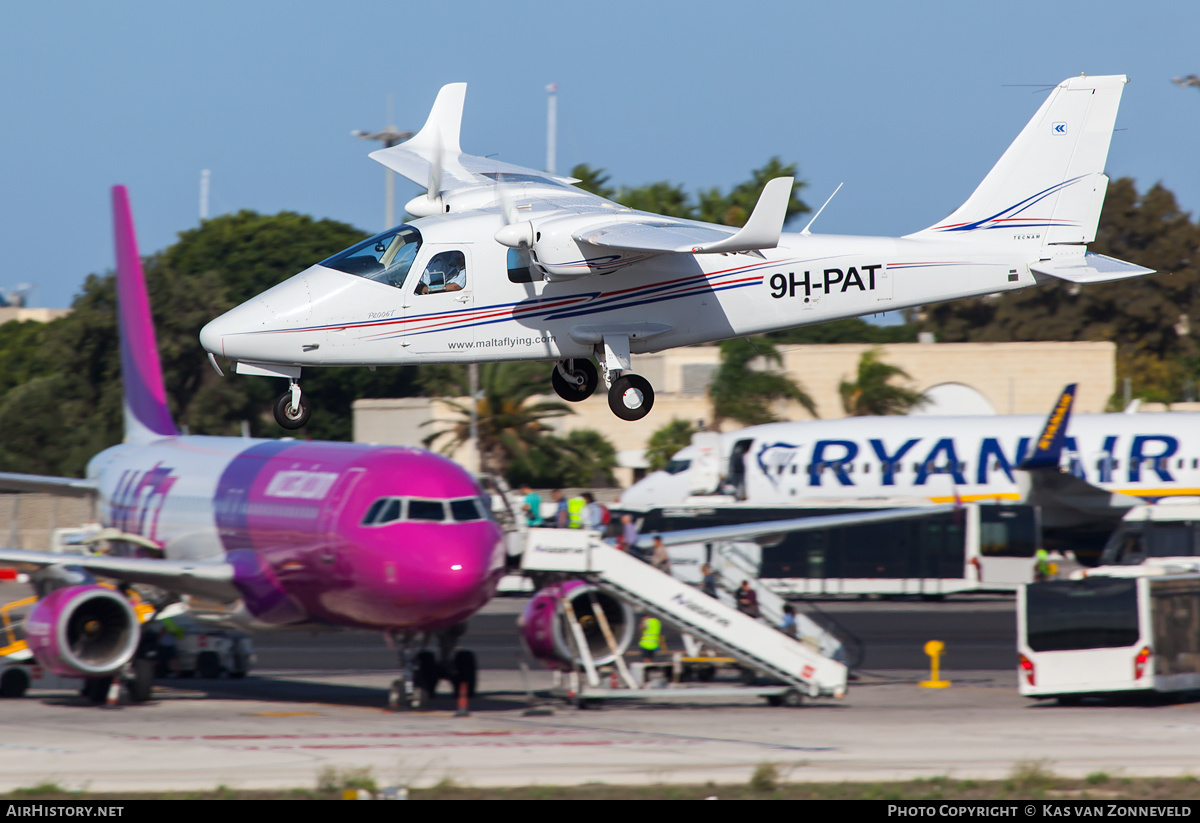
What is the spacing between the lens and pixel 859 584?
157 ft

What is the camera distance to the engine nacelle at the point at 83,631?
1152 inches

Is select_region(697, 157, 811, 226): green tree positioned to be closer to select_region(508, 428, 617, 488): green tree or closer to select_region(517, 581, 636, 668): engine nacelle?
select_region(508, 428, 617, 488): green tree

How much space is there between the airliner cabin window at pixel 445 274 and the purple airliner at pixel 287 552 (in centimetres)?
878

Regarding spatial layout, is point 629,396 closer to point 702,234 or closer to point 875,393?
point 702,234

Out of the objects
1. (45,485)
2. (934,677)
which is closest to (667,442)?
(934,677)

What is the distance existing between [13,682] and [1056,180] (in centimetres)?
2498

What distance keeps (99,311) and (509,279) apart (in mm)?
51072

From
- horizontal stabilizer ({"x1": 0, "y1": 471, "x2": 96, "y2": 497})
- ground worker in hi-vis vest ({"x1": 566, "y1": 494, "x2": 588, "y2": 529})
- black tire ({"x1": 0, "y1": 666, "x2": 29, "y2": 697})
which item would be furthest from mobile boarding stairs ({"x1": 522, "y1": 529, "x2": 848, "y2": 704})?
horizontal stabilizer ({"x1": 0, "y1": 471, "x2": 96, "y2": 497})

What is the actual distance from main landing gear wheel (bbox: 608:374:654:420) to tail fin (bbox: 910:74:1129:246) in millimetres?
5174

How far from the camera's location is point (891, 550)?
47094 mm

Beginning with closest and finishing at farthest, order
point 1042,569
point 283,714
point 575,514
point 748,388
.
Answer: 1. point 283,714
2. point 1042,569
3. point 575,514
4. point 748,388

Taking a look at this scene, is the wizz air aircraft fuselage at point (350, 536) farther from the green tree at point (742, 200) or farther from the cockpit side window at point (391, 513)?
the green tree at point (742, 200)

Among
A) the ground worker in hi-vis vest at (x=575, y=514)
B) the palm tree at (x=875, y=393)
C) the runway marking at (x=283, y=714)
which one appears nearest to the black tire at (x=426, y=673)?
the runway marking at (x=283, y=714)

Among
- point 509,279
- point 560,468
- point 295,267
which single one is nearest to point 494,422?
point 560,468
